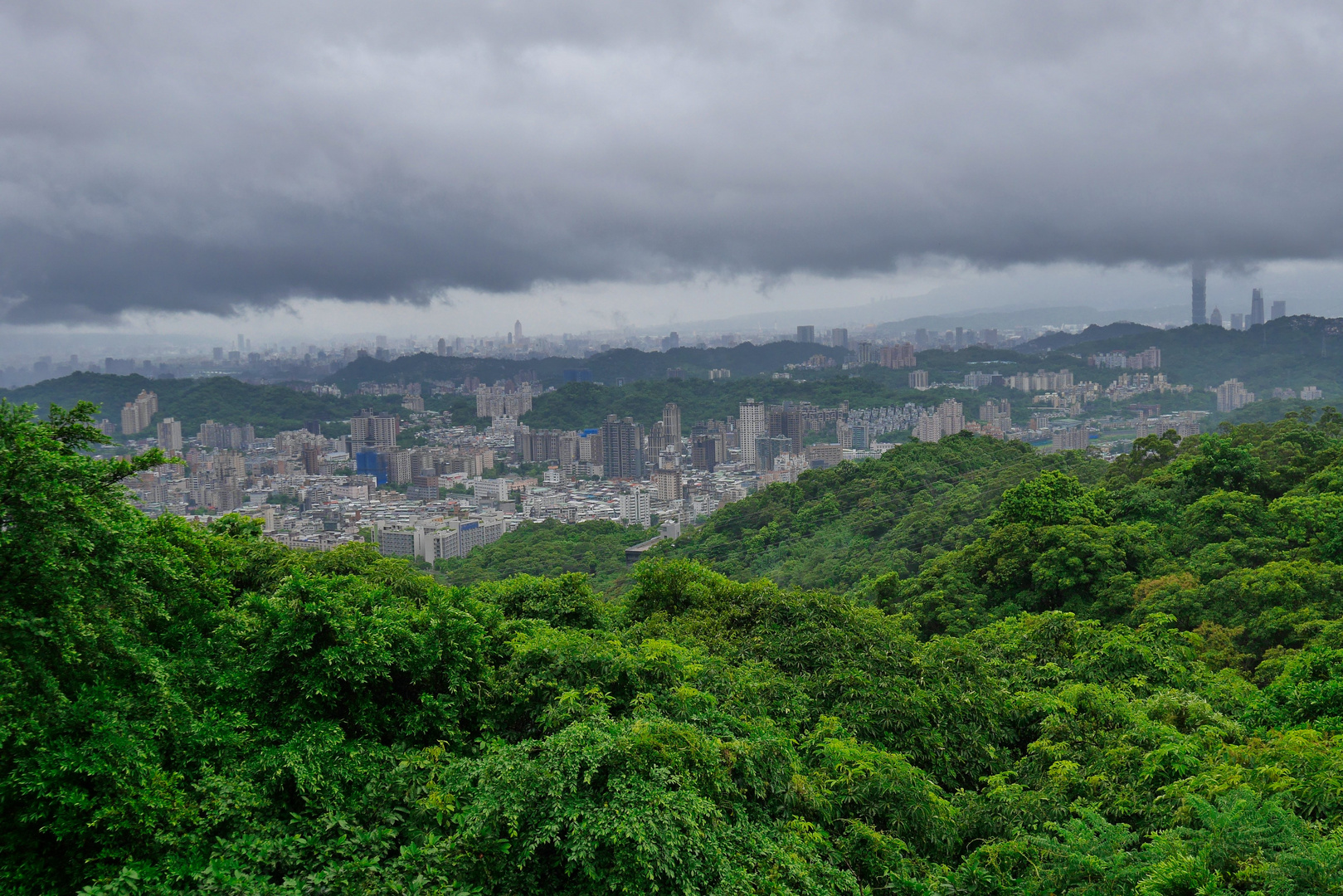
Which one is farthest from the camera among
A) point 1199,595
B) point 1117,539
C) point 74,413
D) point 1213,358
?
point 1213,358

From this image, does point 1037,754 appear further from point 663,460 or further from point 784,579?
point 663,460

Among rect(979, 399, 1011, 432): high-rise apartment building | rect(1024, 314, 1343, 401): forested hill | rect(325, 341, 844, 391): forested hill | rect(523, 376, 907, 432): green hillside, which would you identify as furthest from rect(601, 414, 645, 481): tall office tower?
rect(1024, 314, 1343, 401): forested hill

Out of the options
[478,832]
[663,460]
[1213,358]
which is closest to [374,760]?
[478,832]

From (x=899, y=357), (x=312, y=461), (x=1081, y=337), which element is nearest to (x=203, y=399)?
(x=312, y=461)

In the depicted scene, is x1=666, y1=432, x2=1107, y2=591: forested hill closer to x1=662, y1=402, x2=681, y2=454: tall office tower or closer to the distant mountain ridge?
x1=662, y1=402, x2=681, y2=454: tall office tower

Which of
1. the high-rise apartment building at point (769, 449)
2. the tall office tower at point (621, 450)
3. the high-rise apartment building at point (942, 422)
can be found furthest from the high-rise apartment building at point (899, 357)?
the tall office tower at point (621, 450)

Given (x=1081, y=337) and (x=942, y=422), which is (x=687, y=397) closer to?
(x=942, y=422)
